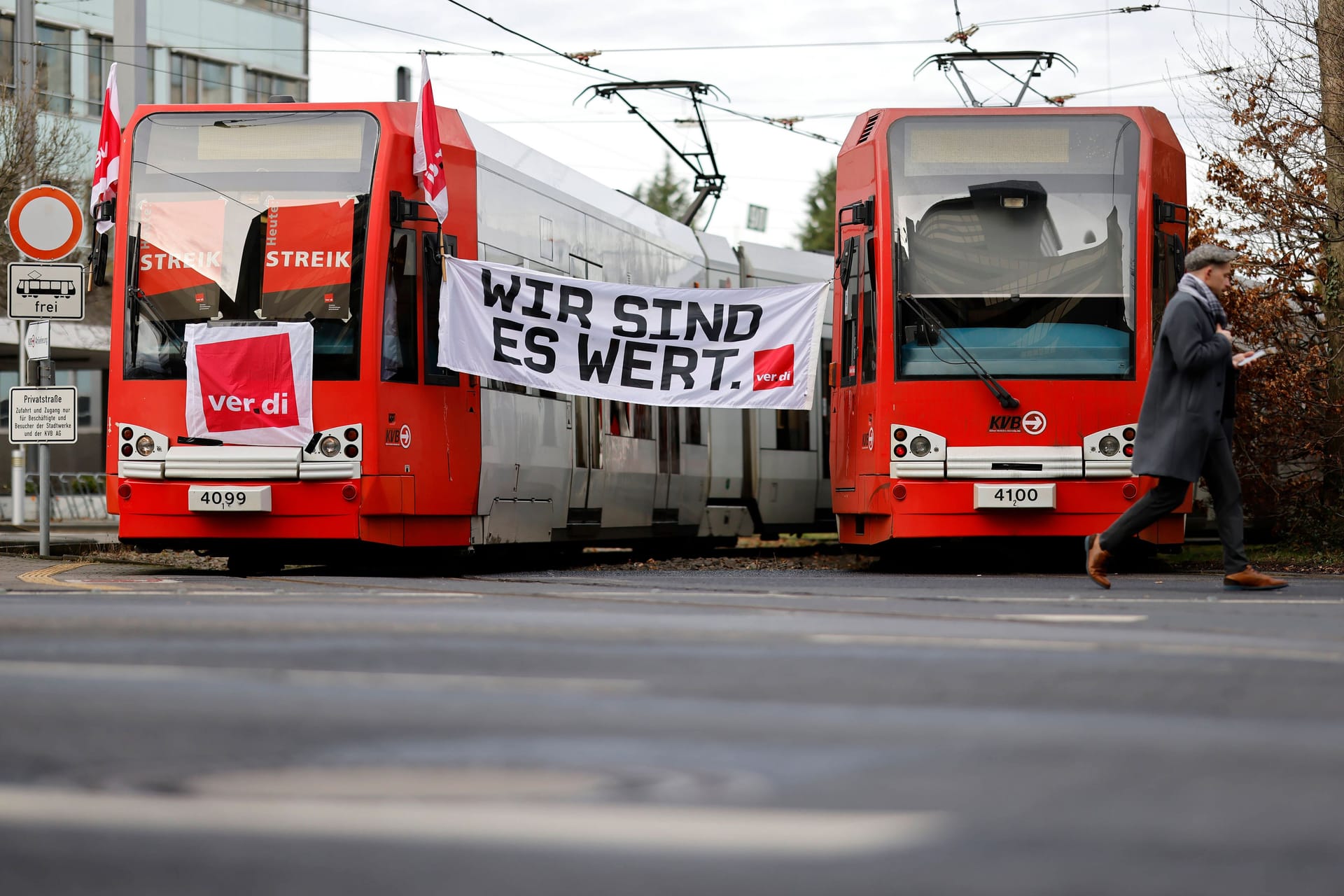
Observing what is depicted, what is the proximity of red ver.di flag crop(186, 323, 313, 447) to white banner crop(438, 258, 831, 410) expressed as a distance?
218 centimetres

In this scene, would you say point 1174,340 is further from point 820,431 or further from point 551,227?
point 820,431

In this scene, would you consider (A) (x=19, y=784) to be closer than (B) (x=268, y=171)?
Yes

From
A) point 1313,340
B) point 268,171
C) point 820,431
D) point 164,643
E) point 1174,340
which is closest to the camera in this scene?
point 164,643

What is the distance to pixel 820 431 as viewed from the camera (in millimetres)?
21984

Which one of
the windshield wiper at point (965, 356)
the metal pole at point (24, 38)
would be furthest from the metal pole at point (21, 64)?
the windshield wiper at point (965, 356)

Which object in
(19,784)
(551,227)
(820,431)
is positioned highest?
(551,227)

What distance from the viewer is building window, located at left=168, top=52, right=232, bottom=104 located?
1676 inches

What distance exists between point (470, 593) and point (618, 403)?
7.47 meters

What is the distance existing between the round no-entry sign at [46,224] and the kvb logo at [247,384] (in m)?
3.15

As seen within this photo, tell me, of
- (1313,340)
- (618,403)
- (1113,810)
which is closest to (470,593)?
(1113,810)

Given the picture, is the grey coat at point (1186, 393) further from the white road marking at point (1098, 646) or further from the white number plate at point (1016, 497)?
the white road marking at point (1098, 646)

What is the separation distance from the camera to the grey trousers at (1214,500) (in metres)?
10.1

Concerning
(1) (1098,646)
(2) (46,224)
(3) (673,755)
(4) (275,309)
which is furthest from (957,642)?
(2) (46,224)

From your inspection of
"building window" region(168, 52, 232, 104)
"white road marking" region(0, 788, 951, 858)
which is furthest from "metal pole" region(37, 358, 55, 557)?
"building window" region(168, 52, 232, 104)
